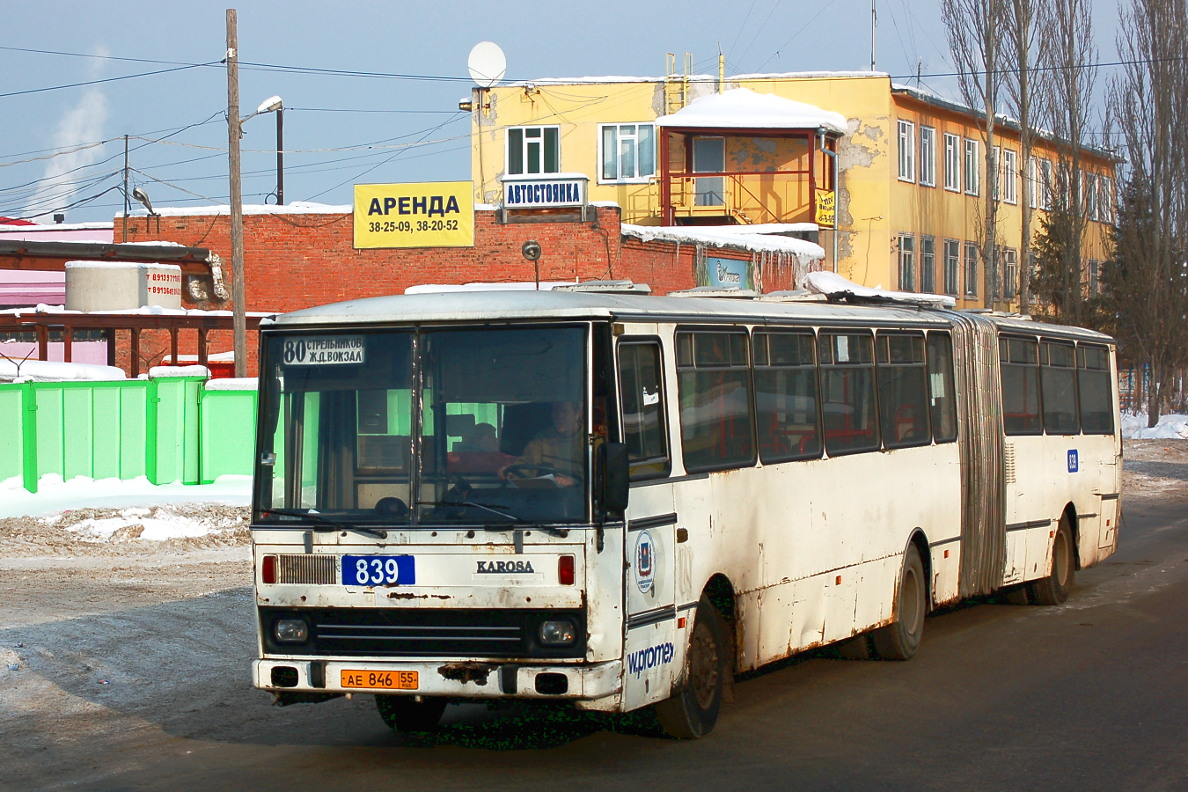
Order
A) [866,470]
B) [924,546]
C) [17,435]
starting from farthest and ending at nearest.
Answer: [17,435]
[924,546]
[866,470]

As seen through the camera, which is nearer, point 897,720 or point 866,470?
point 897,720

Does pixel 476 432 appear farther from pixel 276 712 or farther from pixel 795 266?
pixel 795 266

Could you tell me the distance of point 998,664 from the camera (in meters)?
11.4

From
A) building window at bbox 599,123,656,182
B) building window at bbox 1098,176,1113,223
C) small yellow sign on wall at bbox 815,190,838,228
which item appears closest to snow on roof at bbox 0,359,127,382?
small yellow sign on wall at bbox 815,190,838,228

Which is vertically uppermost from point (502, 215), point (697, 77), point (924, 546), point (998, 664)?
point (697, 77)

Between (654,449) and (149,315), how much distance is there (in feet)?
80.7

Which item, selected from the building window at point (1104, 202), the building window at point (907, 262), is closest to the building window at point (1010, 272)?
the building window at point (1104, 202)

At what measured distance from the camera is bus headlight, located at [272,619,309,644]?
7.99 meters

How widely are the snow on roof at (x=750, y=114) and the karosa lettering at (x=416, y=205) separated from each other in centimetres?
1312

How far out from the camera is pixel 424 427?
791cm

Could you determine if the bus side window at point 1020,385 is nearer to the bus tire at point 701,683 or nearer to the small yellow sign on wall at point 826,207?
the bus tire at point 701,683

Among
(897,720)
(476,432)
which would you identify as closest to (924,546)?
(897,720)

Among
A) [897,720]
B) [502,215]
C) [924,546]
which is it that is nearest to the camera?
[897,720]

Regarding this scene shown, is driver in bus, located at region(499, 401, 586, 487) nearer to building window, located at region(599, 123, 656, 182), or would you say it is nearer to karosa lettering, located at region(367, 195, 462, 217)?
karosa lettering, located at region(367, 195, 462, 217)
